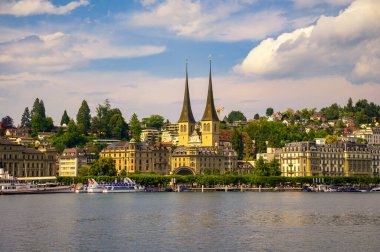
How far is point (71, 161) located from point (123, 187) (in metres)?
45.2

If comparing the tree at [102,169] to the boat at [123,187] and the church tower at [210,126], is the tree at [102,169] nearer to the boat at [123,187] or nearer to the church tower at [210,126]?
the boat at [123,187]

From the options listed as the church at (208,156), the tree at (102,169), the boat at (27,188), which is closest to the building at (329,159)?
the church at (208,156)

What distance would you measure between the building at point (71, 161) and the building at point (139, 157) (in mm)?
6701

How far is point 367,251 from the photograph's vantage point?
50.4 meters

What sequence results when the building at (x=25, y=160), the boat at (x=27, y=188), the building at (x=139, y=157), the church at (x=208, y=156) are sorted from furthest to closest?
the building at (x=139, y=157)
the church at (x=208, y=156)
the building at (x=25, y=160)
the boat at (x=27, y=188)

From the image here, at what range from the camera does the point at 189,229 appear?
63.2 metres

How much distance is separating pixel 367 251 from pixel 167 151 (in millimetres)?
140899

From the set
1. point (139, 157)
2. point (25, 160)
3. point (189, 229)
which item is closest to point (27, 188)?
point (25, 160)

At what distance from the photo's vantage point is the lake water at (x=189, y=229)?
52.9 m

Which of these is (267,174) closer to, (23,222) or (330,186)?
(330,186)

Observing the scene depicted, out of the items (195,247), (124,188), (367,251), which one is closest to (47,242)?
(195,247)

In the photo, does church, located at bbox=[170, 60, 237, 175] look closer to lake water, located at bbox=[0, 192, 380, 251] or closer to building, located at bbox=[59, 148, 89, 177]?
building, located at bbox=[59, 148, 89, 177]

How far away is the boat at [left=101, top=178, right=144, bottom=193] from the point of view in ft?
484

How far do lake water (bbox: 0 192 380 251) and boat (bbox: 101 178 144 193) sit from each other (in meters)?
57.1
